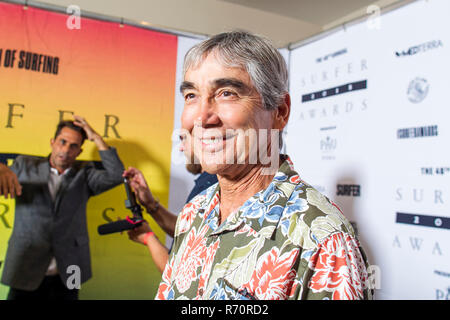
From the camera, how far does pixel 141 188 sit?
1559mm

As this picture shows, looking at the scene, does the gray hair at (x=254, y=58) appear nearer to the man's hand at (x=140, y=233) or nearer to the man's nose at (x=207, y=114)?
the man's nose at (x=207, y=114)

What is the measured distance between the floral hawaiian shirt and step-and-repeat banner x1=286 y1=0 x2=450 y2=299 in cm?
68

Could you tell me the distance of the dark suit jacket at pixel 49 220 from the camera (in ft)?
4.56

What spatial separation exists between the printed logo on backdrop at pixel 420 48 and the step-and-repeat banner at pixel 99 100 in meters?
1.00

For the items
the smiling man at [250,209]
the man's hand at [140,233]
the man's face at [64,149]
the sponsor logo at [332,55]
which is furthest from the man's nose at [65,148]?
the sponsor logo at [332,55]

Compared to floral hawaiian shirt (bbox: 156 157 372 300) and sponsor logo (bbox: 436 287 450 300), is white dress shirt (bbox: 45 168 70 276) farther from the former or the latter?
sponsor logo (bbox: 436 287 450 300)

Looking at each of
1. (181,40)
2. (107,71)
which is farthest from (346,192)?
(107,71)

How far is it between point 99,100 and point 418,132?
4.23ft

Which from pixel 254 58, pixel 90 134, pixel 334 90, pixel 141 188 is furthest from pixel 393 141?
pixel 90 134

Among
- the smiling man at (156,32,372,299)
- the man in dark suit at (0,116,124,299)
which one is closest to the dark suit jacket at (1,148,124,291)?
the man in dark suit at (0,116,124,299)

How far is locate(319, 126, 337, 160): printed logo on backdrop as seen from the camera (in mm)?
1561

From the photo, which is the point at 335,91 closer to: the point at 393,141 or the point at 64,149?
the point at 393,141

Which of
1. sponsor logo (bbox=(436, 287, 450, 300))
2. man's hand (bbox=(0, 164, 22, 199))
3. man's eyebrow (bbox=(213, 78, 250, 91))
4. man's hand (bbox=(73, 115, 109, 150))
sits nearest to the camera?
man's eyebrow (bbox=(213, 78, 250, 91))
